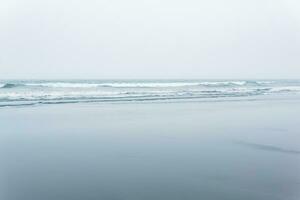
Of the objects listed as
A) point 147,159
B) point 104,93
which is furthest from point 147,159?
point 104,93

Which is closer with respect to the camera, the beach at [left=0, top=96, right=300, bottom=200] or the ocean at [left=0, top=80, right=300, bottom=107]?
the beach at [left=0, top=96, right=300, bottom=200]

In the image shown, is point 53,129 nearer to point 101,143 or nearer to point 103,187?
point 101,143

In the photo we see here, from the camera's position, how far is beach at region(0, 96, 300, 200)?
5969mm

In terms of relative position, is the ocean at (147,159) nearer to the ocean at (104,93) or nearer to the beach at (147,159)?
the beach at (147,159)

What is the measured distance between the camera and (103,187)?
605 centimetres

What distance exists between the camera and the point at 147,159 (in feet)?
26.0

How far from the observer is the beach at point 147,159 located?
597 centimetres

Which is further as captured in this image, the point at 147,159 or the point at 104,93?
the point at 104,93

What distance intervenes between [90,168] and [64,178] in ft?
2.41

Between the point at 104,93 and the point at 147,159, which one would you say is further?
the point at 104,93

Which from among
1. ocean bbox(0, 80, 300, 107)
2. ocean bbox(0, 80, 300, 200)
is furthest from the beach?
ocean bbox(0, 80, 300, 107)

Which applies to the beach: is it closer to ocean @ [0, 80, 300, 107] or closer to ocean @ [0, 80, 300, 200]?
ocean @ [0, 80, 300, 200]

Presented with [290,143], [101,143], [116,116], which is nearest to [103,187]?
[101,143]

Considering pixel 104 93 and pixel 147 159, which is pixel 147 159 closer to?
pixel 147 159
